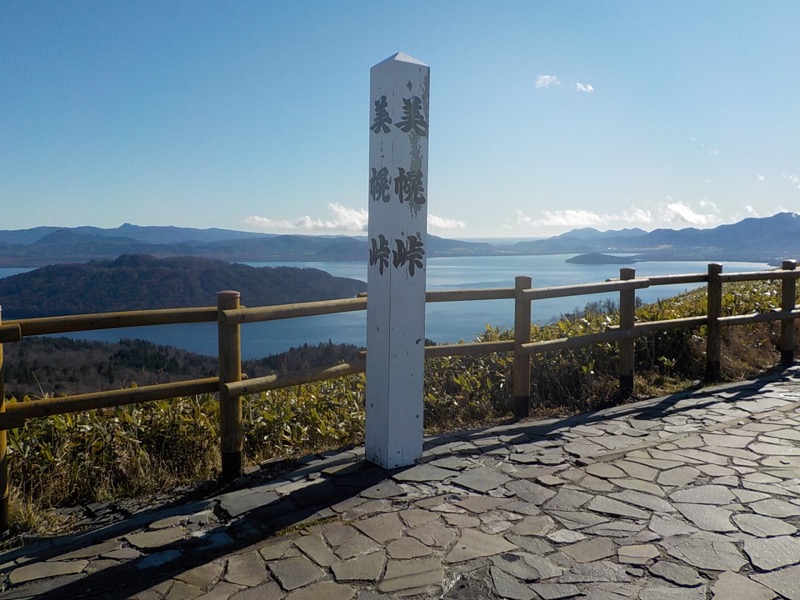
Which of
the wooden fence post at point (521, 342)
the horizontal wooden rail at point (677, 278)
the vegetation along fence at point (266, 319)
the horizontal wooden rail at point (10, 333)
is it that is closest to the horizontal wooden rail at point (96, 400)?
the vegetation along fence at point (266, 319)

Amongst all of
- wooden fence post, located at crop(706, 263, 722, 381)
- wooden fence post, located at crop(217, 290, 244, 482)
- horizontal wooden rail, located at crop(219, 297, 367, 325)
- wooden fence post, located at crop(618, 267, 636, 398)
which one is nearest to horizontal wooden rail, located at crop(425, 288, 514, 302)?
horizontal wooden rail, located at crop(219, 297, 367, 325)

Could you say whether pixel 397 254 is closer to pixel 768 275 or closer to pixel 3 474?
pixel 3 474

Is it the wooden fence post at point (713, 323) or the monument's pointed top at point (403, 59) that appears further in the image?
the wooden fence post at point (713, 323)

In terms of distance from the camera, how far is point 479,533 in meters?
3.59

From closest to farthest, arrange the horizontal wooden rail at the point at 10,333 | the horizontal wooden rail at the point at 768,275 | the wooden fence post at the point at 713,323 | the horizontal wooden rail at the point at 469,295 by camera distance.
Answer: the horizontal wooden rail at the point at 10,333, the horizontal wooden rail at the point at 469,295, the wooden fence post at the point at 713,323, the horizontal wooden rail at the point at 768,275

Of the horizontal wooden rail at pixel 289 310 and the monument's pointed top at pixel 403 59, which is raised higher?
the monument's pointed top at pixel 403 59

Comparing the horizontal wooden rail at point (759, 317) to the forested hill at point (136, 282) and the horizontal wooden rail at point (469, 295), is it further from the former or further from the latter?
the forested hill at point (136, 282)

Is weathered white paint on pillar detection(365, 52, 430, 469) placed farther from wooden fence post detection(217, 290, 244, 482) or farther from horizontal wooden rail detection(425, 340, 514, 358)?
wooden fence post detection(217, 290, 244, 482)

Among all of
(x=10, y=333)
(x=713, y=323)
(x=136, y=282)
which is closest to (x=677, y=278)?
(x=713, y=323)

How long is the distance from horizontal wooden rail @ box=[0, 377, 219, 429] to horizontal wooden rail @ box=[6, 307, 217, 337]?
0.41 meters

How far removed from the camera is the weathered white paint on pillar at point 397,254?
14.4ft

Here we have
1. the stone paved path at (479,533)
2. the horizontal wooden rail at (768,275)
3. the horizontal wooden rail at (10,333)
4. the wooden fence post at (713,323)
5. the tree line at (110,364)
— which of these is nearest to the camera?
the stone paved path at (479,533)

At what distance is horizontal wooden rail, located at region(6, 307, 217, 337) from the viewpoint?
3.83 metres

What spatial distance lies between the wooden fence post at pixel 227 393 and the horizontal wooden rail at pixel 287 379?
0.19 feet
